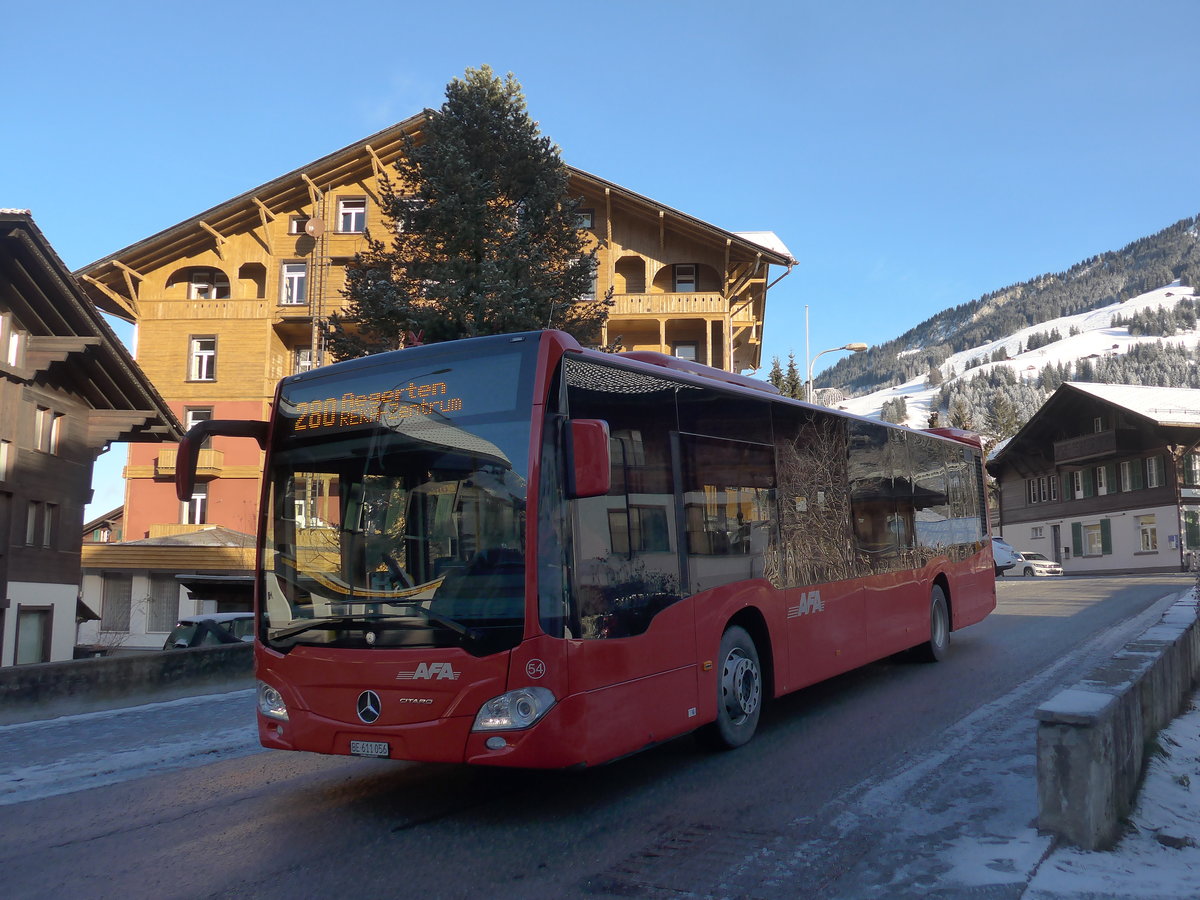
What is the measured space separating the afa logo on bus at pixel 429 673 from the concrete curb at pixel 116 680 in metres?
6.11

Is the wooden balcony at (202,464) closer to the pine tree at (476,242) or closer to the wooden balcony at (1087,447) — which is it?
the pine tree at (476,242)

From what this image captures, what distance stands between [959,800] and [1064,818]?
3.92 feet

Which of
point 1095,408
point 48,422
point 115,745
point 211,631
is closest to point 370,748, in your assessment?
point 115,745

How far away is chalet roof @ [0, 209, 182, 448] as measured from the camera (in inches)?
784

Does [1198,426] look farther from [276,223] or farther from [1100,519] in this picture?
[276,223]

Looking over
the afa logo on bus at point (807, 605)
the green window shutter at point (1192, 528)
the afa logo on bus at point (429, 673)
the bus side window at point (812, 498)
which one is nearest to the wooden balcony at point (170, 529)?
the bus side window at point (812, 498)

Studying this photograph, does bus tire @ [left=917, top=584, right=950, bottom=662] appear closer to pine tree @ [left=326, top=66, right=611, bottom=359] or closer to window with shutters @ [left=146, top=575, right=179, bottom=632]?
pine tree @ [left=326, top=66, right=611, bottom=359]

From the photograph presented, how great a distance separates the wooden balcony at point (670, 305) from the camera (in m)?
38.0

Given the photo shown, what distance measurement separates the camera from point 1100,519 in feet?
191

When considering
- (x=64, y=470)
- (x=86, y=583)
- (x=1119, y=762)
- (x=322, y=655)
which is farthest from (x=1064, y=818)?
(x=86, y=583)

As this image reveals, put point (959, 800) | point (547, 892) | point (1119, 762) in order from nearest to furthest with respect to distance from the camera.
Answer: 1. point (547, 892)
2. point (1119, 762)
3. point (959, 800)

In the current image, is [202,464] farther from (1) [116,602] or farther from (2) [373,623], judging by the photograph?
(2) [373,623]

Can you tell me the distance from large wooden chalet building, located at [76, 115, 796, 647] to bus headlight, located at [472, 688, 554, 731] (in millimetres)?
33245

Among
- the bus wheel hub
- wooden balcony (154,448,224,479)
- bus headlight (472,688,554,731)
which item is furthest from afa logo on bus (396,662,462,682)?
wooden balcony (154,448,224,479)
